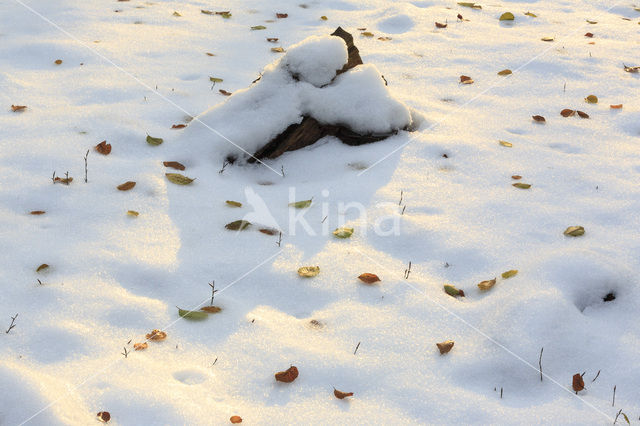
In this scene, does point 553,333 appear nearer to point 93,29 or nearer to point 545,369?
point 545,369

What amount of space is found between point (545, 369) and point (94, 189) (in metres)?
2.07

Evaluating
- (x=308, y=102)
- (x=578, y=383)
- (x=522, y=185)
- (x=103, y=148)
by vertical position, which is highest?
(x=308, y=102)

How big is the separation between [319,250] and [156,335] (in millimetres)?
778

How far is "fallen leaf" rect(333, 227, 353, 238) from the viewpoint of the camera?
2.47 metres

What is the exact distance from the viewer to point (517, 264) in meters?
2.26

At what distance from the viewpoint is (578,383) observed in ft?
5.80

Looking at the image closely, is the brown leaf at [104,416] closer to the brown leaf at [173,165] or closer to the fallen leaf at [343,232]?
the fallen leaf at [343,232]

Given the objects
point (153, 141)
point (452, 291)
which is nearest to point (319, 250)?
point (452, 291)

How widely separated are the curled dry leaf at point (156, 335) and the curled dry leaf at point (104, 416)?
330 millimetres

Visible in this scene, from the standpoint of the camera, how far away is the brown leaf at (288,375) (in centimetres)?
178

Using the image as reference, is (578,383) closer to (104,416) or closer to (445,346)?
(445,346)

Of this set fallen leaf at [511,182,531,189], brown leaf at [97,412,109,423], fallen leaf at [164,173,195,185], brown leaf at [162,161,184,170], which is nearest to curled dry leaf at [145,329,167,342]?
brown leaf at [97,412,109,423]

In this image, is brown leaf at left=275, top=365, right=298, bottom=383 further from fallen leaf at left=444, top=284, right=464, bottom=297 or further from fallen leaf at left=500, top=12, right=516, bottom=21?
fallen leaf at left=500, top=12, right=516, bottom=21

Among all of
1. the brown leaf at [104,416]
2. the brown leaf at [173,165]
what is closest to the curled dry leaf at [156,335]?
the brown leaf at [104,416]
